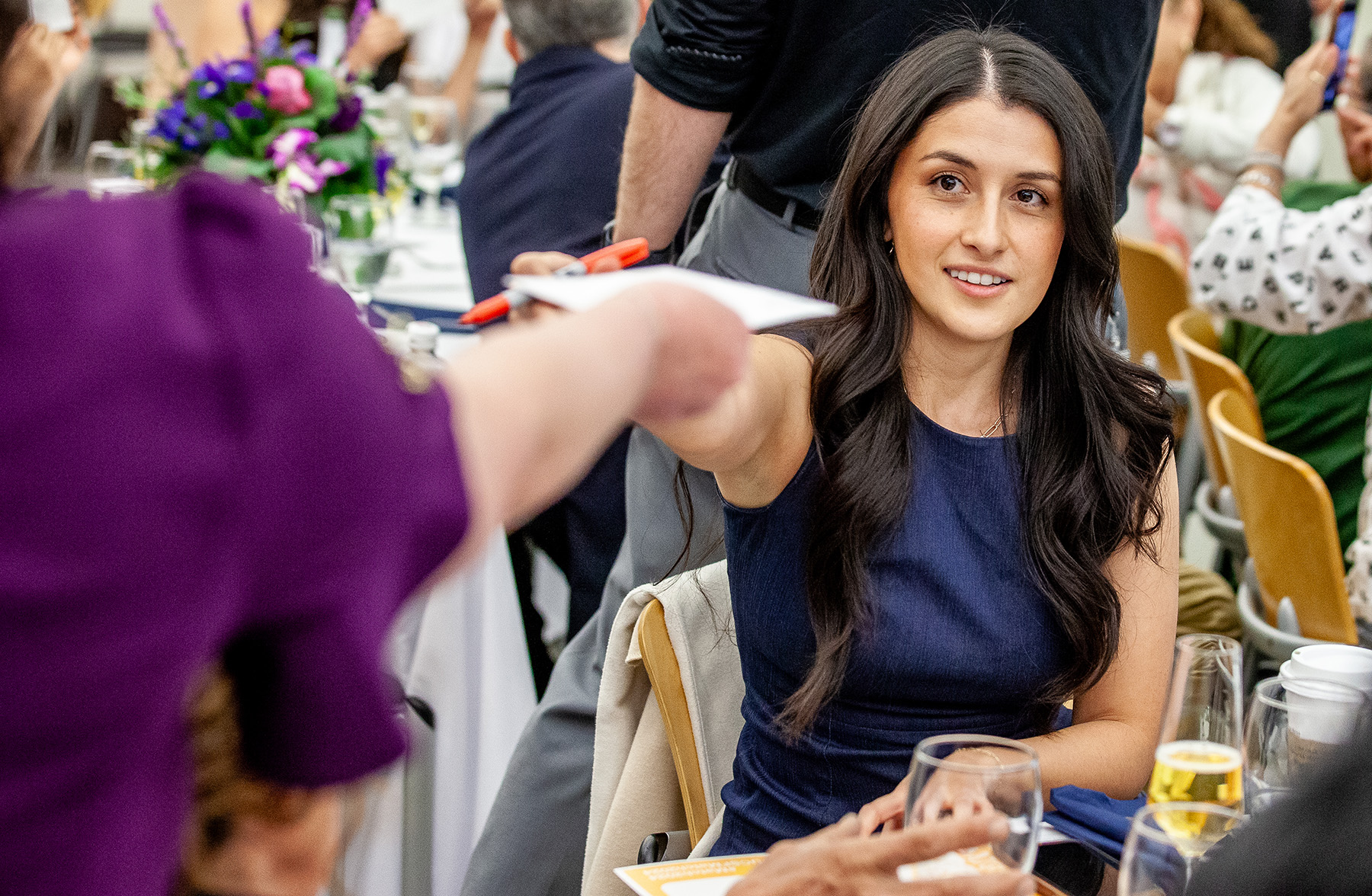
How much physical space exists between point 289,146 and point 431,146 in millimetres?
1181

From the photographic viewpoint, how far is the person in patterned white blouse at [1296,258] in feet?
6.96

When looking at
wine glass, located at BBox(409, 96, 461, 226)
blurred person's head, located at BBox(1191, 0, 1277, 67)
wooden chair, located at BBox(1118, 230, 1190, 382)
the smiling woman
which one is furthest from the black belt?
blurred person's head, located at BBox(1191, 0, 1277, 67)

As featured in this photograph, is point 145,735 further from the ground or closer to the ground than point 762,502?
further from the ground

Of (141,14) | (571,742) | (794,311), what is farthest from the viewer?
(141,14)

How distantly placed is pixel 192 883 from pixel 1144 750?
116 cm

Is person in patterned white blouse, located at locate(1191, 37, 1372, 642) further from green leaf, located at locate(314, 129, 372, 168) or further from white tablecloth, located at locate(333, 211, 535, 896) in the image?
green leaf, located at locate(314, 129, 372, 168)

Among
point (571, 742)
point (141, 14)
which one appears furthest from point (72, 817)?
point (141, 14)

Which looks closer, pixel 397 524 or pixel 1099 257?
pixel 397 524

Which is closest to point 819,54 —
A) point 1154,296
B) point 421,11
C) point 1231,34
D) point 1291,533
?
point 1291,533

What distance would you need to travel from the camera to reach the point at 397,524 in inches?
21.0

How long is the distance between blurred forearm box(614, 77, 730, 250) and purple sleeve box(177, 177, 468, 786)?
4.64ft

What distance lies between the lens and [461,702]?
2.09 metres

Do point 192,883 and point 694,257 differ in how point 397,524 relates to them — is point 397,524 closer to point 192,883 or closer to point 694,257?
point 192,883

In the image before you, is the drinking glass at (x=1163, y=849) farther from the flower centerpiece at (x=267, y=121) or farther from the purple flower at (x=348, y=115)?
the purple flower at (x=348, y=115)
